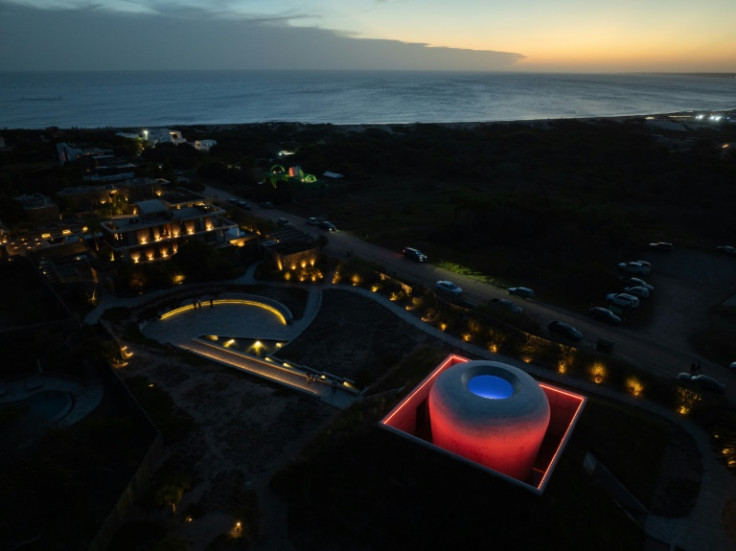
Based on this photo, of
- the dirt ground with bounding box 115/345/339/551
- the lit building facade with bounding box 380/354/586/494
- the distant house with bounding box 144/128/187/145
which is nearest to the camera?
the lit building facade with bounding box 380/354/586/494

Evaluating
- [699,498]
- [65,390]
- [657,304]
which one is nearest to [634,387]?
[699,498]

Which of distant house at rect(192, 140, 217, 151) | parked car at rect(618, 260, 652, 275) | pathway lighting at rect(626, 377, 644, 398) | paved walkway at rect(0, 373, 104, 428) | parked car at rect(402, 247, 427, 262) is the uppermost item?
pathway lighting at rect(626, 377, 644, 398)

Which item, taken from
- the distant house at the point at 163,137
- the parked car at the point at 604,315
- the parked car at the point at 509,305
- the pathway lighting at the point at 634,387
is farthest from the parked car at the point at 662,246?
the distant house at the point at 163,137

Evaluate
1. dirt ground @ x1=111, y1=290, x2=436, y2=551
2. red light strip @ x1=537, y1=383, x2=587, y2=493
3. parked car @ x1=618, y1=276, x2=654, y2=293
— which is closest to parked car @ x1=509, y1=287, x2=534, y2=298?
parked car @ x1=618, y1=276, x2=654, y2=293

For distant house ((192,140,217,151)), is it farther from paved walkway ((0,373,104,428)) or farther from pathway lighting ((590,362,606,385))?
pathway lighting ((590,362,606,385))

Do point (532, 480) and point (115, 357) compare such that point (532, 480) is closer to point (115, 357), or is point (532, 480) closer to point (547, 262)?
point (115, 357)

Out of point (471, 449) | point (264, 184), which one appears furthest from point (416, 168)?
point (471, 449)

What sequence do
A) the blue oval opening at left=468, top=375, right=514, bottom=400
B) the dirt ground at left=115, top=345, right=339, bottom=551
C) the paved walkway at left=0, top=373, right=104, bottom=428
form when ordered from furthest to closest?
the paved walkway at left=0, top=373, right=104, bottom=428, the dirt ground at left=115, top=345, right=339, bottom=551, the blue oval opening at left=468, top=375, right=514, bottom=400
